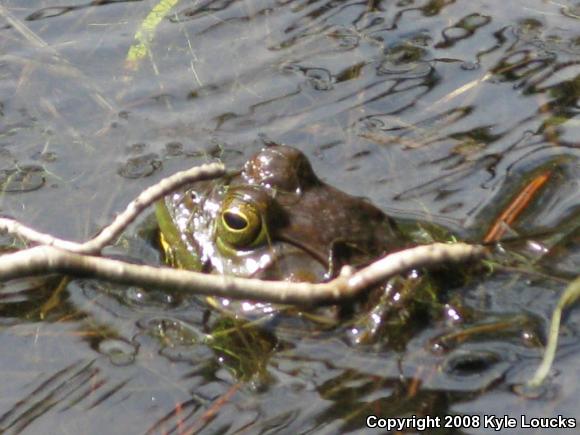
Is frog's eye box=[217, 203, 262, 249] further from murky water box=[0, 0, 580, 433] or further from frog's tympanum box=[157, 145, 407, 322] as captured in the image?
murky water box=[0, 0, 580, 433]

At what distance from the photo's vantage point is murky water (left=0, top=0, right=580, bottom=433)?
4145 millimetres

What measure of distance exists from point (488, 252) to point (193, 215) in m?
1.19

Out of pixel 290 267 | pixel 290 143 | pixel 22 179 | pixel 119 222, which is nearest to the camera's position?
pixel 119 222

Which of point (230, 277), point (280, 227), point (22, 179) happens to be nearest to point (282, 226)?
A: point (280, 227)

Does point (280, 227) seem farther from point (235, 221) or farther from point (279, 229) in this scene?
point (235, 221)

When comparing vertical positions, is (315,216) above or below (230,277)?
below

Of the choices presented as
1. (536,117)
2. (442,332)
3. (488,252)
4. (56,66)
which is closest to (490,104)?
(536,117)

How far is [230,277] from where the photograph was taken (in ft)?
12.6

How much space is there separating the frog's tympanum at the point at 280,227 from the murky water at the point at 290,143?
0.24 m

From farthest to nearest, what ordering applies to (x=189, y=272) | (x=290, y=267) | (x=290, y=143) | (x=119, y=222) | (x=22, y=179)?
(x=290, y=143) < (x=22, y=179) < (x=290, y=267) < (x=119, y=222) < (x=189, y=272)

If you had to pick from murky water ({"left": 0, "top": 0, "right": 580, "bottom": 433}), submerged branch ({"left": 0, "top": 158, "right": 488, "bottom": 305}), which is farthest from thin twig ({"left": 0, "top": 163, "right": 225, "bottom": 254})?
murky water ({"left": 0, "top": 0, "right": 580, "bottom": 433})

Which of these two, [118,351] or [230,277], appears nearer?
[230,277]

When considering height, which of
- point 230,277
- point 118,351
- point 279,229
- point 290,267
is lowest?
point 118,351

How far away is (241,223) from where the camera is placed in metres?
4.47
